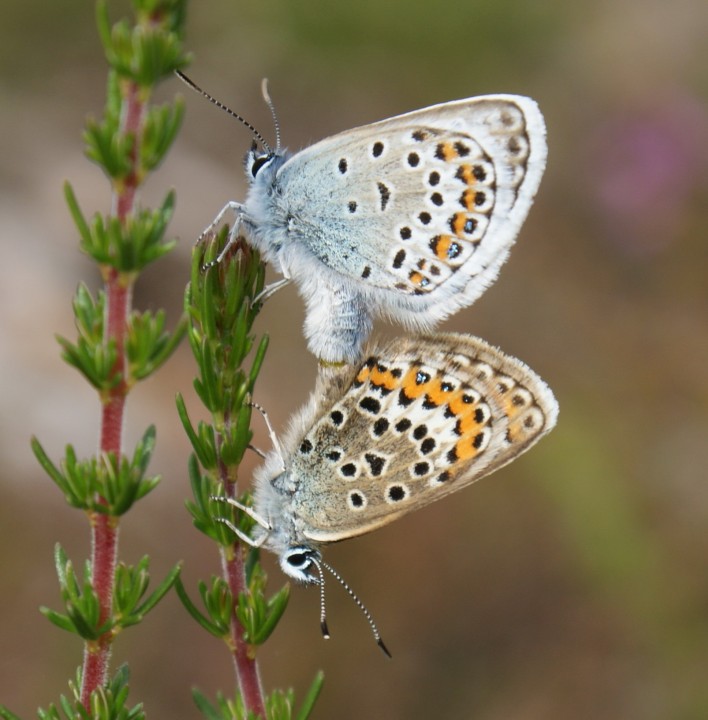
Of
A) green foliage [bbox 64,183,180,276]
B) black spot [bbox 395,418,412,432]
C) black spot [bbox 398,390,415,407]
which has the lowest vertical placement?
black spot [bbox 395,418,412,432]

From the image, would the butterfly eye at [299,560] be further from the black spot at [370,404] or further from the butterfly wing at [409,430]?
the black spot at [370,404]

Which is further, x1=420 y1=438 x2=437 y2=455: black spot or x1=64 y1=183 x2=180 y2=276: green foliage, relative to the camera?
x1=420 y1=438 x2=437 y2=455: black spot

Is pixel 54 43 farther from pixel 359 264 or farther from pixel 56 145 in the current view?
pixel 359 264

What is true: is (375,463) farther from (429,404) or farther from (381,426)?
(429,404)

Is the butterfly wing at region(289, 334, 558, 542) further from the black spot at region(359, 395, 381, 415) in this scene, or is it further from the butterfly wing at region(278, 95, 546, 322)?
the butterfly wing at region(278, 95, 546, 322)

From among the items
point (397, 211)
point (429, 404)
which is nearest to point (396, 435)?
point (429, 404)

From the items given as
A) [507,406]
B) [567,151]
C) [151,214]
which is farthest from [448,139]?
[567,151]

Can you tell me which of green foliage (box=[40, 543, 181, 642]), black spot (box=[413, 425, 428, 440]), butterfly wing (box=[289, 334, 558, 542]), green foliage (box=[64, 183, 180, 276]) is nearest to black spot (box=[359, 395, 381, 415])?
butterfly wing (box=[289, 334, 558, 542])

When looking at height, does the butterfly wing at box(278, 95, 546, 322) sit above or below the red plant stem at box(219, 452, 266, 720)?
above
